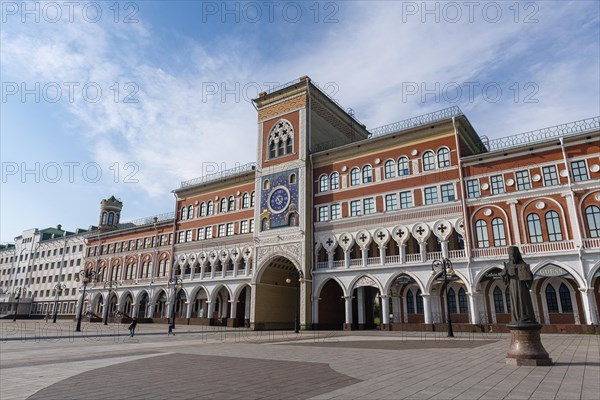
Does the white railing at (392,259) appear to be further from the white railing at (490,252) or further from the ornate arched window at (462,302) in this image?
the white railing at (490,252)

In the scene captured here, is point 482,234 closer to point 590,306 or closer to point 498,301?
point 498,301

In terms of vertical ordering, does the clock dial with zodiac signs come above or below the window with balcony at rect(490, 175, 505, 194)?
above

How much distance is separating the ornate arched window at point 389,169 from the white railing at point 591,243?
13.7 m

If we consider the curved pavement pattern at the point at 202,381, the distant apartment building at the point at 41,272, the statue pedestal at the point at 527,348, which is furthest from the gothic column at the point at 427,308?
the distant apartment building at the point at 41,272

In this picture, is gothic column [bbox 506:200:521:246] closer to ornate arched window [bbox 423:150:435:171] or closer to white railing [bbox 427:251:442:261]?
white railing [bbox 427:251:442:261]

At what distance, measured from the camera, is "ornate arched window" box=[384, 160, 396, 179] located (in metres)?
32.4

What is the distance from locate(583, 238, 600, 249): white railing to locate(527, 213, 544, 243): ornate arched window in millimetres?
2302

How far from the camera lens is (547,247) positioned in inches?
981

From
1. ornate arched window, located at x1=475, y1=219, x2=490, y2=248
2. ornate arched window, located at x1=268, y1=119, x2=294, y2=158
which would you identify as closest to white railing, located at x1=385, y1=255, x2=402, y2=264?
ornate arched window, located at x1=475, y1=219, x2=490, y2=248

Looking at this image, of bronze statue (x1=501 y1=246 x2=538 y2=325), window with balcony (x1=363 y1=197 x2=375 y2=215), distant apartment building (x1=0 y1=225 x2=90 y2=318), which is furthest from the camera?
distant apartment building (x1=0 y1=225 x2=90 y2=318)

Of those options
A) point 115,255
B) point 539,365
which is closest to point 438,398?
point 539,365

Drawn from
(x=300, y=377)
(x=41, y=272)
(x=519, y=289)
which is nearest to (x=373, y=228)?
(x=519, y=289)

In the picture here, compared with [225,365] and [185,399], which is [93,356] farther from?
[185,399]

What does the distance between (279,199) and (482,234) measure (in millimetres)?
17803
